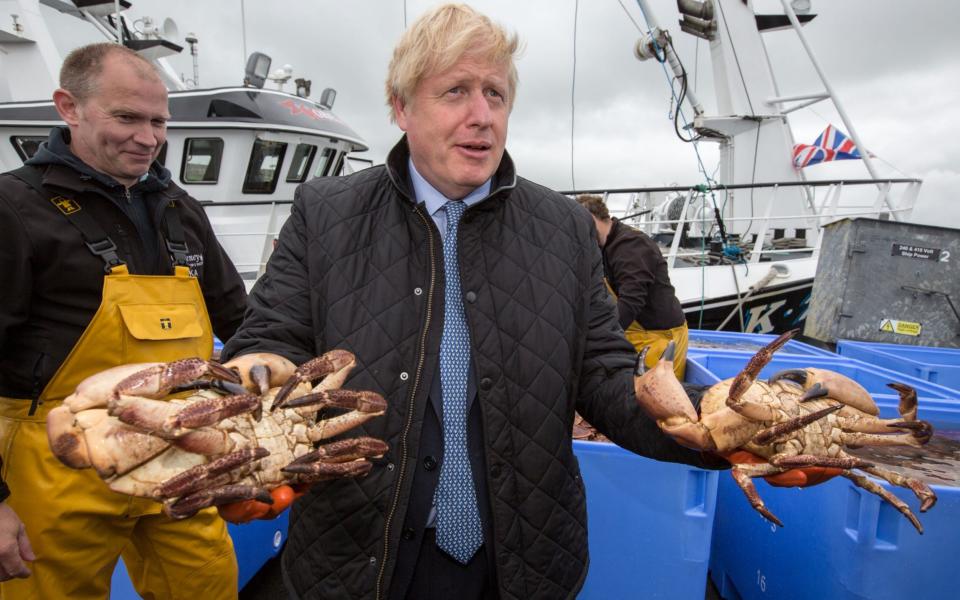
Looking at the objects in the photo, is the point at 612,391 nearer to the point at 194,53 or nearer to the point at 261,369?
the point at 261,369

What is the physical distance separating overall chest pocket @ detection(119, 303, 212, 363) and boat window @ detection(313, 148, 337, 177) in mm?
8185

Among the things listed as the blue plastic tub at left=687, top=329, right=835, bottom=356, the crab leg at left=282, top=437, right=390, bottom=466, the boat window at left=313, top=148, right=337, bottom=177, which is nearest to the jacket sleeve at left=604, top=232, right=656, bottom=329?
Answer: the blue plastic tub at left=687, top=329, right=835, bottom=356

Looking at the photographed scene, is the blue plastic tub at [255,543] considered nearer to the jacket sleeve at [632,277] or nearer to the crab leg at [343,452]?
the crab leg at [343,452]

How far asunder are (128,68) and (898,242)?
6.57 metres

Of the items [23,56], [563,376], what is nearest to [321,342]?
[563,376]

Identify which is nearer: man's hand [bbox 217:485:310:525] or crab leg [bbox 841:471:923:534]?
man's hand [bbox 217:485:310:525]

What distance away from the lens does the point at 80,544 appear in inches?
76.0

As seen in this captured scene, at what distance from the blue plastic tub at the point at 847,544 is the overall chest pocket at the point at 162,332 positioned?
2515mm

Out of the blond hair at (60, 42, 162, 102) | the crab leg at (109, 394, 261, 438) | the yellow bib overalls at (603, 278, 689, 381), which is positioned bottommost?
the yellow bib overalls at (603, 278, 689, 381)

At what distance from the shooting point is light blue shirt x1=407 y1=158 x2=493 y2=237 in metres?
1.57

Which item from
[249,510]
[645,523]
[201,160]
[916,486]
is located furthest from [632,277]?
[201,160]

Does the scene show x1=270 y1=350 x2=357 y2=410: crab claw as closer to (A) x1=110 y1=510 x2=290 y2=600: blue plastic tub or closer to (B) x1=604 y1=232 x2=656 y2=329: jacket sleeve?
(A) x1=110 y1=510 x2=290 y2=600: blue plastic tub

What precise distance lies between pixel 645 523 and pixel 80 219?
2.43 m

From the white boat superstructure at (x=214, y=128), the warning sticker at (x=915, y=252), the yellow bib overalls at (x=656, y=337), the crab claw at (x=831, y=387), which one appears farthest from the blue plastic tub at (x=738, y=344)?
the white boat superstructure at (x=214, y=128)
